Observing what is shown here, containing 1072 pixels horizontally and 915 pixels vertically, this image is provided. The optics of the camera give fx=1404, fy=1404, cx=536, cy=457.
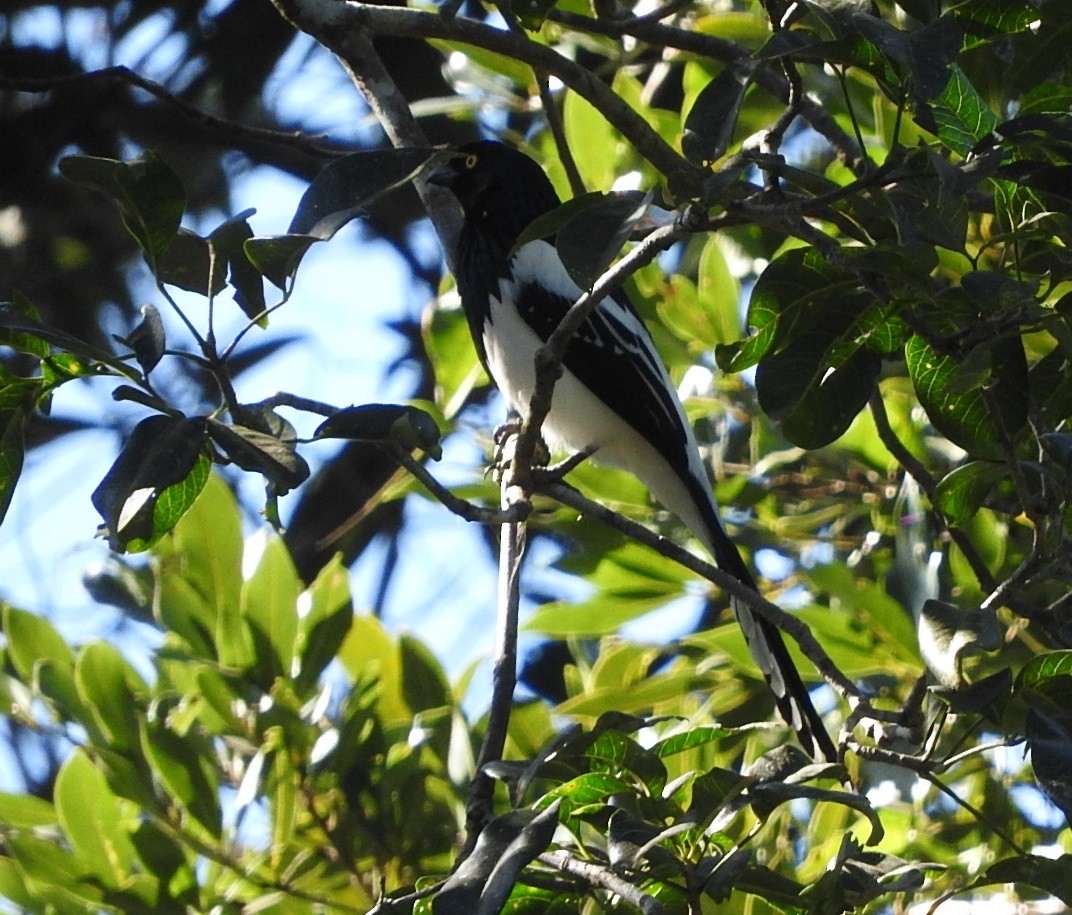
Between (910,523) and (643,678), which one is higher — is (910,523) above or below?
above

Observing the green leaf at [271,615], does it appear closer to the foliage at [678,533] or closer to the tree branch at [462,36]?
the foliage at [678,533]

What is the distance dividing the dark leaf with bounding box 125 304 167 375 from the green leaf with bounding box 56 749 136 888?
1313 mm

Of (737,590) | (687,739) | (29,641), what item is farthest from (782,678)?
(29,641)

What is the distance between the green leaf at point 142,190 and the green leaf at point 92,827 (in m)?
1.33

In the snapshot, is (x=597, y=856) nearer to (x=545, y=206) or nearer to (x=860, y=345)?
(x=860, y=345)

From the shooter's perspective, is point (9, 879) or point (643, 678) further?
point (643, 678)

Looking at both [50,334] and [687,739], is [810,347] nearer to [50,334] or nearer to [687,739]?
[687,739]

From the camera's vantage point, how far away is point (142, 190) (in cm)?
163

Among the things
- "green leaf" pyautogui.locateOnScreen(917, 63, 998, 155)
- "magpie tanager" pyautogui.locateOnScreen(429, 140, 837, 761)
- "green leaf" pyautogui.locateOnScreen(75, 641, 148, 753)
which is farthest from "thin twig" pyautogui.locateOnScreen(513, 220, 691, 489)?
"green leaf" pyautogui.locateOnScreen(75, 641, 148, 753)

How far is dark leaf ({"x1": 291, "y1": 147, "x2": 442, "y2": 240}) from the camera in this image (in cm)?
160

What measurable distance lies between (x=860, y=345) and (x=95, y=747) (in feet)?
5.47

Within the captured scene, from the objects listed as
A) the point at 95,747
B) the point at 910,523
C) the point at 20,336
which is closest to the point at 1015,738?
the point at 910,523

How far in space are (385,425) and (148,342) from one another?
0.30m

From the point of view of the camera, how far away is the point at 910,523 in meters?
2.55
